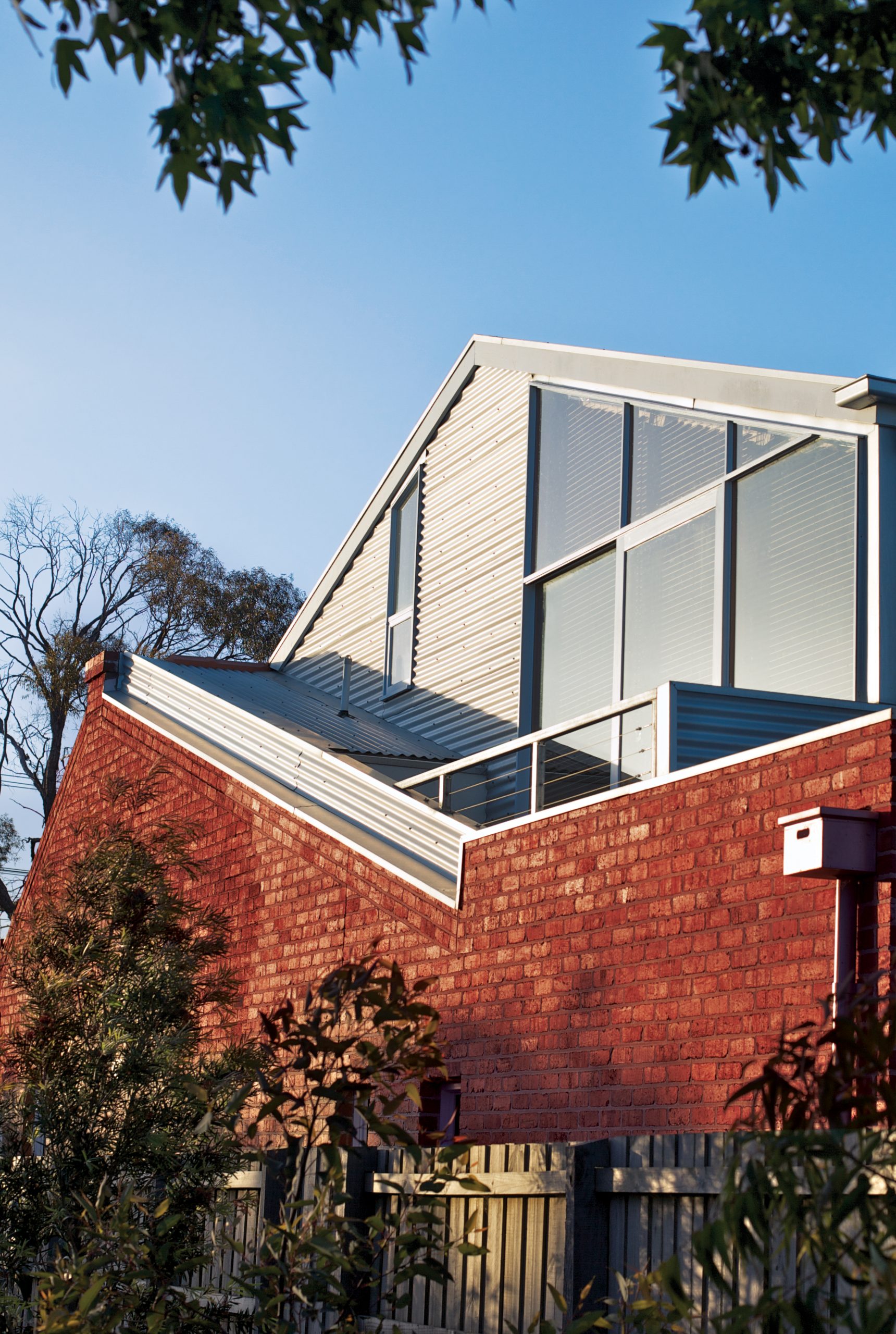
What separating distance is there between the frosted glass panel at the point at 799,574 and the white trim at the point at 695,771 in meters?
1.57

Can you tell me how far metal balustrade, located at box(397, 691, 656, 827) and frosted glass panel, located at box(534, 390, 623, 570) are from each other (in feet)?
5.99

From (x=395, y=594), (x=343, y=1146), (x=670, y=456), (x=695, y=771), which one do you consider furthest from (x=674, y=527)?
(x=343, y=1146)

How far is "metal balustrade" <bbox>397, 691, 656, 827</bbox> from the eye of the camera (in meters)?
8.43

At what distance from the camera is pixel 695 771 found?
6953 mm

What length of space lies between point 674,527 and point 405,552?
598 centimetres

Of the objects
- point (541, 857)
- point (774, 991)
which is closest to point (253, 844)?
point (541, 857)

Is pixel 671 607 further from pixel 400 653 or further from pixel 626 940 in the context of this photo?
pixel 400 653

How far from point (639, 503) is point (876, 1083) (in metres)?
8.99

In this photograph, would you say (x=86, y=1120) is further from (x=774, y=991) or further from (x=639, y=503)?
(x=639, y=503)

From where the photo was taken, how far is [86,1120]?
21.3 ft

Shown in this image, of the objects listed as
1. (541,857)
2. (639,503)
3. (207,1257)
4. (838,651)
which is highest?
(639,503)

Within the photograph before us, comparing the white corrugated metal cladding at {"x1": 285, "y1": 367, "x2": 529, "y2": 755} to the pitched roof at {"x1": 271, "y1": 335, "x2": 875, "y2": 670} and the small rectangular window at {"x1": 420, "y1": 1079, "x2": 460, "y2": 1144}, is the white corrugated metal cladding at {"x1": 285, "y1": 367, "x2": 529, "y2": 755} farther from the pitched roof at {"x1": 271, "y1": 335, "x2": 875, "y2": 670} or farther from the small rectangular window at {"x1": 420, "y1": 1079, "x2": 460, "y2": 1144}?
the small rectangular window at {"x1": 420, "y1": 1079, "x2": 460, "y2": 1144}

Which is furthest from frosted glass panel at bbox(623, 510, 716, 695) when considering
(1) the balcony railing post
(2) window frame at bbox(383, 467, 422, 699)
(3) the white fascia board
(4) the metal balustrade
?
(2) window frame at bbox(383, 467, 422, 699)

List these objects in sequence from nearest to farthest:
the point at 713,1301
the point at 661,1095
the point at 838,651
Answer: the point at 713,1301, the point at 661,1095, the point at 838,651
